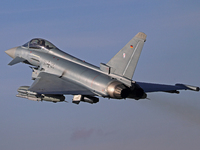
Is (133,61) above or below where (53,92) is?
above

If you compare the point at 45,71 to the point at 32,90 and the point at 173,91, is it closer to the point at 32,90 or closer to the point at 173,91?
the point at 32,90

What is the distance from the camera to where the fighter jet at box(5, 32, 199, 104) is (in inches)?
1143

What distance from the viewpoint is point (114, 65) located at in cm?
2956

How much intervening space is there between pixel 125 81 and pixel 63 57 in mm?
7565

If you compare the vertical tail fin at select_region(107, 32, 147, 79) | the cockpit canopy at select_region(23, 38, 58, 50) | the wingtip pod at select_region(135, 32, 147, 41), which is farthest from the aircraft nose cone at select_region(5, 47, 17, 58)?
the wingtip pod at select_region(135, 32, 147, 41)

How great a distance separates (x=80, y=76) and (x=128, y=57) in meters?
4.18

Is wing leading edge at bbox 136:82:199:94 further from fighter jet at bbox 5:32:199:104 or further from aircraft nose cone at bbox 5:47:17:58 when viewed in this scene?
aircraft nose cone at bbox 5:47:17:58

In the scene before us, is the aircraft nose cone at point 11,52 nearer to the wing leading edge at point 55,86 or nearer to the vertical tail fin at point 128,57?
the wing leading edge at point 55,86

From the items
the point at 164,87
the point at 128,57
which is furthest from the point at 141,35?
the point at 164,87

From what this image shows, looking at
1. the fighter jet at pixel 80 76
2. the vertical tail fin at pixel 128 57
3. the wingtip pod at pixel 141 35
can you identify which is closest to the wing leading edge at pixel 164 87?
the fighter jet at pixel 80 76

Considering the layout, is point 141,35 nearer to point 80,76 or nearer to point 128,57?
point 128,57

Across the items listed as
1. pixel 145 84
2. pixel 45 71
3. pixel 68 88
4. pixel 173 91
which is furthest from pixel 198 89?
pixel 45 71

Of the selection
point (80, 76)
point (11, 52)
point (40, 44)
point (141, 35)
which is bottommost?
point (80, 76)

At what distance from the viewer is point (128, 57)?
96.1 feet
